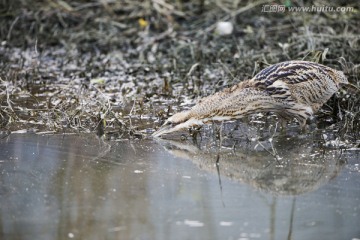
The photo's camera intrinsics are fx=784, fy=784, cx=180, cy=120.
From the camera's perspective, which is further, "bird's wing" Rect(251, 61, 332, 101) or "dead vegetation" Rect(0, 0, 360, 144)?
"dead vegetation" Rect(0, 0, 360, 144)

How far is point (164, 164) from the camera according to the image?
17.3 feet

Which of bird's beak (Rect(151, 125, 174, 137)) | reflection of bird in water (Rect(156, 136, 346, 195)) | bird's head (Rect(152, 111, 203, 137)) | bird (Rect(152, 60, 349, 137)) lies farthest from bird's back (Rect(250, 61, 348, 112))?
bird's beak (Rect(151, 125, 174, 137))

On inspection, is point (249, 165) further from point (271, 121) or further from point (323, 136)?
point (271, 121)

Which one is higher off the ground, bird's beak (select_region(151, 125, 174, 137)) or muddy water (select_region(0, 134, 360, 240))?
muddy water (select_region(0, 134, 360, 240))

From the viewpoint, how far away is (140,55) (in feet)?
29.0

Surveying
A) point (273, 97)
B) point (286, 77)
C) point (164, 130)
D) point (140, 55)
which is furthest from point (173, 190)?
point (140, 55)

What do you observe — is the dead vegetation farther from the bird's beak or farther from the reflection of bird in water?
the reflection of bird in water

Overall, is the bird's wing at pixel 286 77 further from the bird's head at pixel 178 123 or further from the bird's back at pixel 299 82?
the bird's head at pixel 178 123

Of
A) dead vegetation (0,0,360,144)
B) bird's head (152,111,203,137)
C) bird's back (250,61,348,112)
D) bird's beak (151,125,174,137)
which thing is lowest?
dead vegetation (0,0,360,144)

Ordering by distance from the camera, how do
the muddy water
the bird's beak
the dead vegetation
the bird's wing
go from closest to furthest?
the muddy water < the bird's beak < the bird's wing < the dead vegetation

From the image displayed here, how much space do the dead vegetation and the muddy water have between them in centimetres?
54

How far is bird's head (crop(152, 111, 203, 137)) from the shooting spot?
589 centimetres

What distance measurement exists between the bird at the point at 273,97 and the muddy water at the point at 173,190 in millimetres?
266

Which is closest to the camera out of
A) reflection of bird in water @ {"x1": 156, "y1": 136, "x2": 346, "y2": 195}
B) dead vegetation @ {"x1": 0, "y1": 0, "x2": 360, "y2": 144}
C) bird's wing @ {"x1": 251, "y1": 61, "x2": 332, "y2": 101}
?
reflection of bird in water @ {"x1": 156, "y1": 136, "x2": 346, "y2": 195}
